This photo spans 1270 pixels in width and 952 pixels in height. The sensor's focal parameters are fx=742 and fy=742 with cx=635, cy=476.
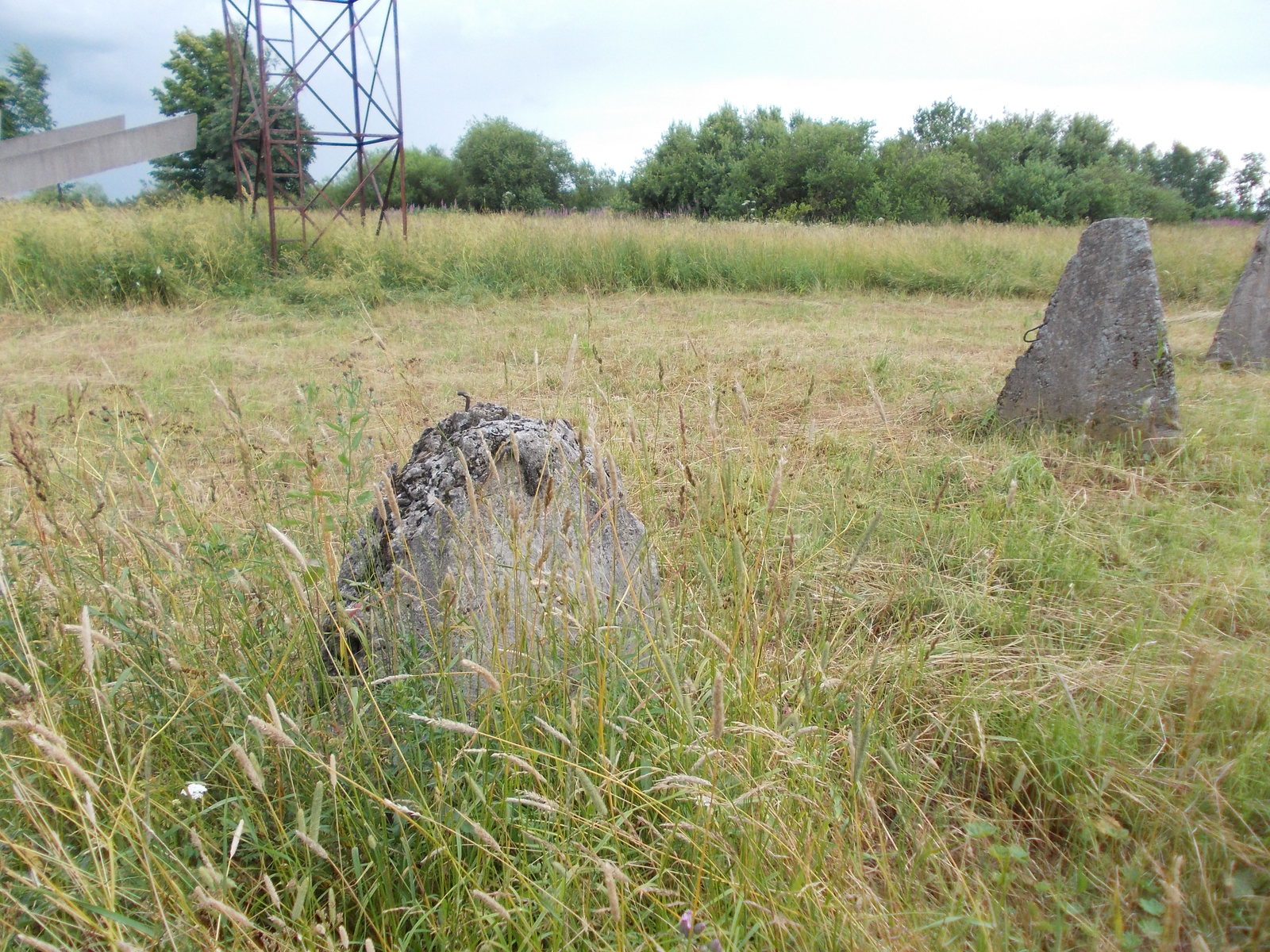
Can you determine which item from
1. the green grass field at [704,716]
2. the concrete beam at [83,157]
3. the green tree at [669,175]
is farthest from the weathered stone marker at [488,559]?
the green tree at [669,175]

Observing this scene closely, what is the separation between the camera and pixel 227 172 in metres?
33.8

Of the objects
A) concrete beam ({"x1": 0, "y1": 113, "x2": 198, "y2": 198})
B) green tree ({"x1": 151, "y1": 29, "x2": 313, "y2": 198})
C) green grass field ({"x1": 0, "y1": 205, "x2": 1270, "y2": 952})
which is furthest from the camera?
green tree ({"x1": 151, "y1": 29, "x2": 313, "y2": 198})

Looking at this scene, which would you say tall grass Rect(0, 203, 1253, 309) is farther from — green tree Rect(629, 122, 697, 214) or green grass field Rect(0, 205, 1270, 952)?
green tree Rect(629, 122, 697, 214)

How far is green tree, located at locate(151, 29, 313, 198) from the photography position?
33969mm

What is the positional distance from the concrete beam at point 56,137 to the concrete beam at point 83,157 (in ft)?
0.50

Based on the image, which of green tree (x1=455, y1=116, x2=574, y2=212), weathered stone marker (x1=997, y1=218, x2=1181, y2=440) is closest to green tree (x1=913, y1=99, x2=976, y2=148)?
green tree (x1=455, y1=116, x2=574, y2=212)

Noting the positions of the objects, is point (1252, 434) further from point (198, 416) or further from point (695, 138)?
point (695, 138)

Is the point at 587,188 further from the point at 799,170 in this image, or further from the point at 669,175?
the point at 799,170

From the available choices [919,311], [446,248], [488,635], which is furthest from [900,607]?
[446,248]

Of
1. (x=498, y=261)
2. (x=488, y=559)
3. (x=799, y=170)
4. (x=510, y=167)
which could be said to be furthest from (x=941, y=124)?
(x=488, y=559)

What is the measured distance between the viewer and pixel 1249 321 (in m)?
5.83

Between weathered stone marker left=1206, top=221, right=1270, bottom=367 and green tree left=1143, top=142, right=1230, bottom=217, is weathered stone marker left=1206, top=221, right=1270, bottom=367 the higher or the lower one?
the lower one

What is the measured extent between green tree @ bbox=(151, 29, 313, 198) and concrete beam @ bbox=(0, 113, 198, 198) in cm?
2523

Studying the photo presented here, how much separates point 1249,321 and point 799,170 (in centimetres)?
2455
